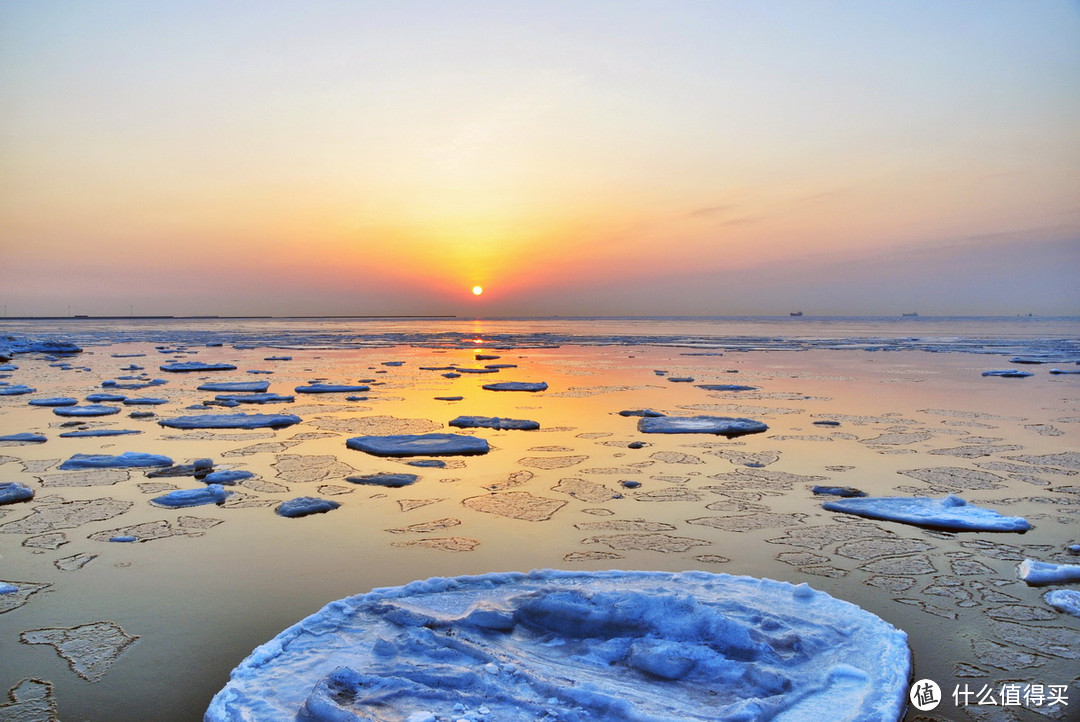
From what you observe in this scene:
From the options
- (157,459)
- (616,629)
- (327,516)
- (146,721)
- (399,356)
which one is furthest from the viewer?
(399,356)

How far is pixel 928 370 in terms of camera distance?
1788 cm

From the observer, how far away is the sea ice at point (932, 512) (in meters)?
4.83

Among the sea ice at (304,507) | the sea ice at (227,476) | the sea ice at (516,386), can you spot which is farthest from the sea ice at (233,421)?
the sea ice at (516,386)

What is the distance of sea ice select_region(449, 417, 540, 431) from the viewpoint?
30.5ft

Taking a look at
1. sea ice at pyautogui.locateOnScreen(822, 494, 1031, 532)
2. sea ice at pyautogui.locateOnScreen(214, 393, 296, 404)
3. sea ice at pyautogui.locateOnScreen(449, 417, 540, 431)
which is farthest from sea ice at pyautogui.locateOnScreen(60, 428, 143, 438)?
sea ice at pyautogui.locateOnScreen(822, 494, 1031, 532)

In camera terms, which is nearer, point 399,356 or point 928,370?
point 928,370

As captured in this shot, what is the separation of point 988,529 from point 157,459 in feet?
24.8

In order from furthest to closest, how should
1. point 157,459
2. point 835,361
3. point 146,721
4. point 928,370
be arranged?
point 835,361
point 928,370
point 157,459
point 146,721

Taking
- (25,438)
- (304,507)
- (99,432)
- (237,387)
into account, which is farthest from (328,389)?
(304,507)

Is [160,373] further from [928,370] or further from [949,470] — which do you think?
[928,370]

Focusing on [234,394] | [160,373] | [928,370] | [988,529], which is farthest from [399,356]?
[988,529]

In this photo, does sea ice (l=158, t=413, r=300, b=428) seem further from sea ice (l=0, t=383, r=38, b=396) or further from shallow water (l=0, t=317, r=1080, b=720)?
sea ice (l=0, t=383, r=38, b=396)

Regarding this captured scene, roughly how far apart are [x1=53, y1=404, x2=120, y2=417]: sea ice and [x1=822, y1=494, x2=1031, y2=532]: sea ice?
10399 mm

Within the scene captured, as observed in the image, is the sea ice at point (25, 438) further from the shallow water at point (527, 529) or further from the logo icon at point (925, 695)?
the logo icon at point (925, 695)
